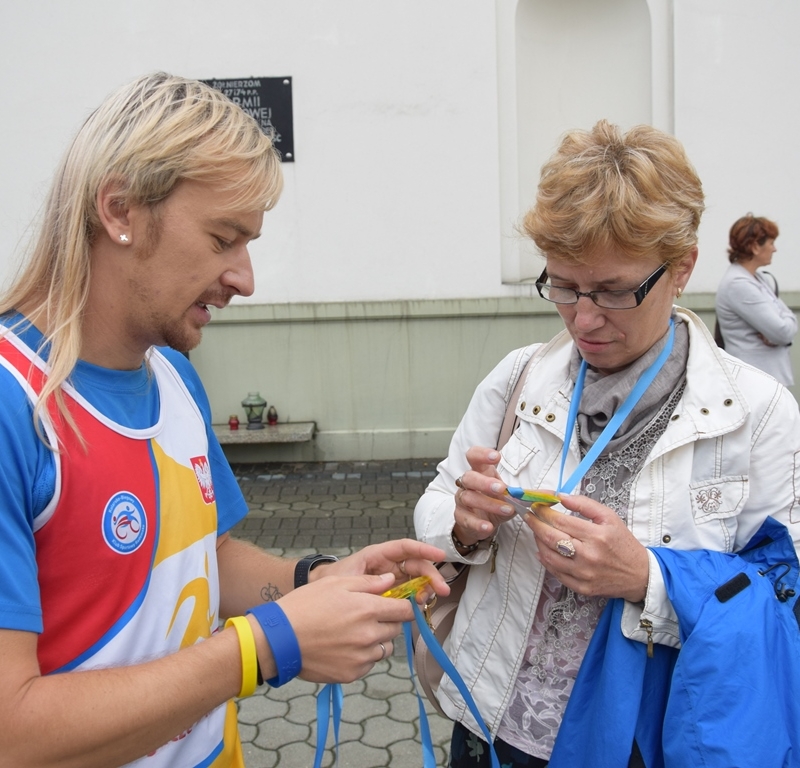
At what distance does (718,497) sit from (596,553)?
327mm

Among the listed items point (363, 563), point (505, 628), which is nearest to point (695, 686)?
point (505, 628)

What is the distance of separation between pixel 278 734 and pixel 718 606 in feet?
8.10

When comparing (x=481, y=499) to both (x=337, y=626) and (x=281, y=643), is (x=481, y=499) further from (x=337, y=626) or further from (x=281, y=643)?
(x=281, y=643)

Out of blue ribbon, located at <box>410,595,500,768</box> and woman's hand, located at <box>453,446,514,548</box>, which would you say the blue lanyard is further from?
blue ribbon, located at <box>410,595,500,768</box>

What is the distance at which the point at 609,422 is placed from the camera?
5.56 feet

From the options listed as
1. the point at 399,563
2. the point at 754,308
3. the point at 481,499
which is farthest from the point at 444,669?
the point at 754,308

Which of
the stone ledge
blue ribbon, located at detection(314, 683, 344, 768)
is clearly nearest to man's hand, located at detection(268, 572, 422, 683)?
blue ribbon, located at detection(314, 683, 344, 768)

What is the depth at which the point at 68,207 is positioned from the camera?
1312mm

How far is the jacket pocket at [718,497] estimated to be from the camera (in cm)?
160

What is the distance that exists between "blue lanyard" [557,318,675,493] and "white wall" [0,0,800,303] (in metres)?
5.07

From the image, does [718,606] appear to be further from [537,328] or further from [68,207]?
[537,328]

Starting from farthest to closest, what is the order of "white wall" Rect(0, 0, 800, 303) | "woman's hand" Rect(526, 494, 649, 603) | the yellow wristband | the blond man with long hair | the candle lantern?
the candle lantern < "white wall" Rect(0, 0, 800, 303) < "woman's hand" Rect(526, 494, 649, 603) < the yellow wristband < the blond man with long hair

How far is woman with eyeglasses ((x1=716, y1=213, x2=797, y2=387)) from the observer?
5199 mm

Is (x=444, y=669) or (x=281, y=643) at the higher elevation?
(x=281, y=643)
